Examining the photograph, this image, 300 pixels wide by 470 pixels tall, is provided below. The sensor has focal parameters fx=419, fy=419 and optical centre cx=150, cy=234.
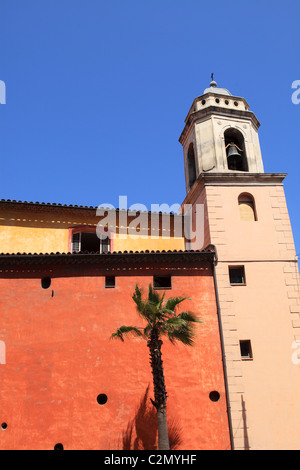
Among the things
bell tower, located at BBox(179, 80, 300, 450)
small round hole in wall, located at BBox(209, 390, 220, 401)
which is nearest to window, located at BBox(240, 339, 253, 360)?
bell tower, located at BBox(179, 80, 300, 450)

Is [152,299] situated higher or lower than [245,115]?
lower

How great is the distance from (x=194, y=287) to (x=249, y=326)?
2.38m

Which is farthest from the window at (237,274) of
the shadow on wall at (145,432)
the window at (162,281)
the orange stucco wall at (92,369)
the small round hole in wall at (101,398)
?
the small round hole in wall at (101,398)

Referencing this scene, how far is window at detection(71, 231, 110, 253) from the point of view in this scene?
1838cm

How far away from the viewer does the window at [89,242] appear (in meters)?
18.4

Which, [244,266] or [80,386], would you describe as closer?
[80,386]

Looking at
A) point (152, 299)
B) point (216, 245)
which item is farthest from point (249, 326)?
point (152, 299)

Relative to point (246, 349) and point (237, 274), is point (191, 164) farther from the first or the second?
point (246, 349)

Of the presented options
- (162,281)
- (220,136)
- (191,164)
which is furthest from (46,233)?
(220,136)

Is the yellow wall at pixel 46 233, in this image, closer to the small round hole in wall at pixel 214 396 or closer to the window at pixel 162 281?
the window at pixel 162 281

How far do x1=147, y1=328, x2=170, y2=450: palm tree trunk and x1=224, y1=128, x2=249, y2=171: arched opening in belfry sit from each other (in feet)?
32.2

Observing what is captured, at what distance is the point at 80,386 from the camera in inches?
542

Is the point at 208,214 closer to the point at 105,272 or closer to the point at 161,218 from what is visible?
the point at 161,218

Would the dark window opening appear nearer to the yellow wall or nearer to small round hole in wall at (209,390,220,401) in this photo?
the yellow wall
